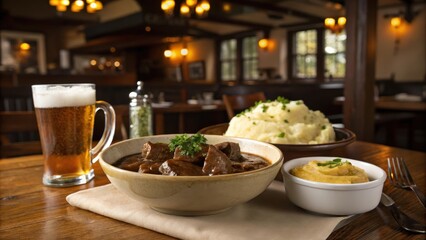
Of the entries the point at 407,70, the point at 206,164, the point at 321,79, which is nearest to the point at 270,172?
the point at 206,164

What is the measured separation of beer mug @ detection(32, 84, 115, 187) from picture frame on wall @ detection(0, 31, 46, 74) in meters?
13.0

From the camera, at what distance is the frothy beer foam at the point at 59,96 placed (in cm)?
104

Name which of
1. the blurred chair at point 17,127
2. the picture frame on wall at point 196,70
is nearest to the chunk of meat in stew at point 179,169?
the blurred chair at point 17,127

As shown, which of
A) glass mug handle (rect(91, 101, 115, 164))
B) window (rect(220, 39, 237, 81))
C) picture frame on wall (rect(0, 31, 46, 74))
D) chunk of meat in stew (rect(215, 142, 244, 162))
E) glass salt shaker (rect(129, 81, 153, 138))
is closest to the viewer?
chunk of meat in stew (rect(215, 142, 244, 162))

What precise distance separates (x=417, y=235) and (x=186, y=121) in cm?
553

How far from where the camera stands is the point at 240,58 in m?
14.7

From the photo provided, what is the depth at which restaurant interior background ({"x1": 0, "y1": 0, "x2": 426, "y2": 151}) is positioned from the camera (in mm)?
7789

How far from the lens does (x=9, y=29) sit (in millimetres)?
12375

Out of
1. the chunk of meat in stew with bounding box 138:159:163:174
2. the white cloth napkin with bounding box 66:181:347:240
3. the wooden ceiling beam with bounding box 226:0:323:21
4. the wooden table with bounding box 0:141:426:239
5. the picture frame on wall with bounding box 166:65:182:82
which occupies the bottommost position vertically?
the wooden table with bounding box 0:141:426:239

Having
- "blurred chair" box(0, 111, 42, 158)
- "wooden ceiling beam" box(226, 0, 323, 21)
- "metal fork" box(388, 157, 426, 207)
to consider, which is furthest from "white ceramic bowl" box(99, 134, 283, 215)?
"wooden ceiling beam" box(226, 0, 323, 21)

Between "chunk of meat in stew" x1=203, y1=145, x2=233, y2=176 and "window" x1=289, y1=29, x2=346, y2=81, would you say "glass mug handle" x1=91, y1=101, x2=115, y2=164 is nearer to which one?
"chunk of meat in stew" x1=203, y1=145, x2=233, y2=176

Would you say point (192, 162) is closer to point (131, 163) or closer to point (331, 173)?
point (131, 163)

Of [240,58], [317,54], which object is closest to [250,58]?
[240,58]

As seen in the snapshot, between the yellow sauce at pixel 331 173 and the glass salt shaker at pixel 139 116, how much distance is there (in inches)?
32.8
